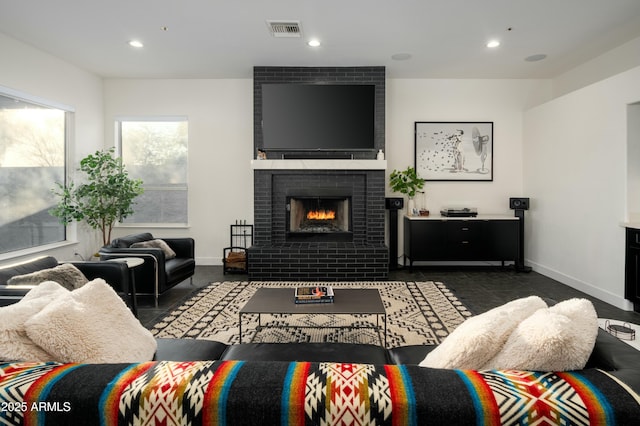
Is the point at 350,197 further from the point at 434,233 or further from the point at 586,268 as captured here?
the point at 586,268

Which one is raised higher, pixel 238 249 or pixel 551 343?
pixel 551 343

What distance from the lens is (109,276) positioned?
10.4 ft

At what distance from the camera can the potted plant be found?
5282mm

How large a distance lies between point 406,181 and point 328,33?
227 cm

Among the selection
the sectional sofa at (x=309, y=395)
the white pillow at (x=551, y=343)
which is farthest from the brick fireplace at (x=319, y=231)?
the sectional sofa at (x=309, y=395)

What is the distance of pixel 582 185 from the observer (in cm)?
432

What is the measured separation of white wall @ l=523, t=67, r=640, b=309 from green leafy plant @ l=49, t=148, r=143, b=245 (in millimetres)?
5471

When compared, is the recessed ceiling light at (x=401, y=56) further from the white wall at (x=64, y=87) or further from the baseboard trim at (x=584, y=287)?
the white wall at (x=64, y=87)

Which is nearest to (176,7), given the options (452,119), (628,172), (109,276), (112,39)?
(112,39)

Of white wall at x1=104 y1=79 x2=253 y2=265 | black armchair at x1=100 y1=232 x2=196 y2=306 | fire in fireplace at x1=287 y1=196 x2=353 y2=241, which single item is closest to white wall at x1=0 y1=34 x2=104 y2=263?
white wall at x1=104 y1=79 x2=253 y2=265

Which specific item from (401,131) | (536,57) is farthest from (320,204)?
(536,57)

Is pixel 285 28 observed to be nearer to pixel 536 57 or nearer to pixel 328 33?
pixel 328 33

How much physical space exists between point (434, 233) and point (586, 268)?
1.74 m

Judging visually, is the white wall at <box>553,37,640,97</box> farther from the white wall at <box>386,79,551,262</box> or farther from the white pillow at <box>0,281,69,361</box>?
the white pillow at <box>0,281,69,361</box>
